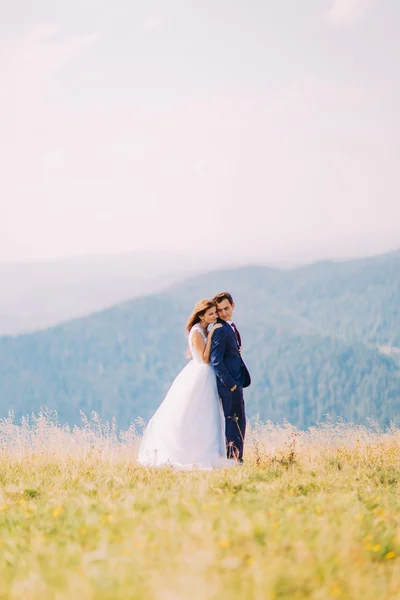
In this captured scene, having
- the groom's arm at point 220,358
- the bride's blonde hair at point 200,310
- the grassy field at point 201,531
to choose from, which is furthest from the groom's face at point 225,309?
the grassy field at point 201,531

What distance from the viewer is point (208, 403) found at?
10.6 metres

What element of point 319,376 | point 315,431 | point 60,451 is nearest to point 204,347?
point 60,451

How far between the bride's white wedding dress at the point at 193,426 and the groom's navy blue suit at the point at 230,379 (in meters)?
0.17

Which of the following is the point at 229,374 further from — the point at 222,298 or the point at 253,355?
the point at 253,355

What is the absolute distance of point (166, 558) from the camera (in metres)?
4.54

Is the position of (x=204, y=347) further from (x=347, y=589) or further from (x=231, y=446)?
(x=347, y=589)

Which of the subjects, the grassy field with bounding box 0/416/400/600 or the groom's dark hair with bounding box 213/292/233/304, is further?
the groom's dark hair with bounding box 213/292/233/304

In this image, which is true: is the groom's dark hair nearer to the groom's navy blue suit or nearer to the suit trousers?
the groom's navy blue suit

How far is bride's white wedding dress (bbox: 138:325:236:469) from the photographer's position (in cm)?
1042

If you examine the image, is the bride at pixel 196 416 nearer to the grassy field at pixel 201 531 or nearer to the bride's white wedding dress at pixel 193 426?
the bride's white wedding dress at pixel 193 426

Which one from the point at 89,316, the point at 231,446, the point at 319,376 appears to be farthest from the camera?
the point at 89,316

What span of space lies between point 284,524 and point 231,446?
16.3 feet

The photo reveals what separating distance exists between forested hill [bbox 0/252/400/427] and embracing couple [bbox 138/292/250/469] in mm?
33113

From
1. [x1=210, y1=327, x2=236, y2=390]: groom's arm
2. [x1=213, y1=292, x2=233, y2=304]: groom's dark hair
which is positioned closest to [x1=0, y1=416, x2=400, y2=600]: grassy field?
[x1=210, y1=327, x2=236, y2=390]: groom's arm
